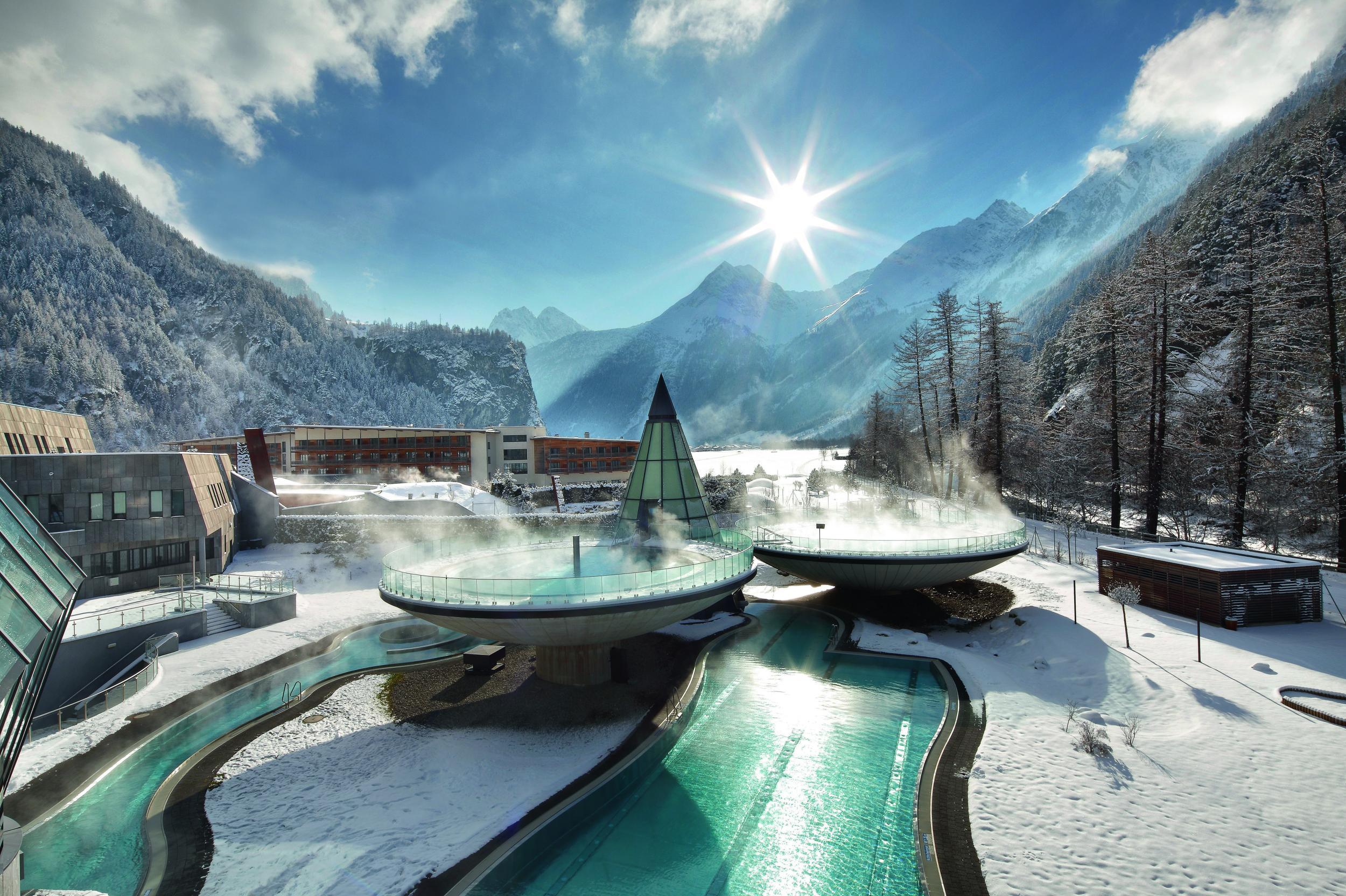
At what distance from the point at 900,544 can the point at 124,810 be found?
72.6 ft

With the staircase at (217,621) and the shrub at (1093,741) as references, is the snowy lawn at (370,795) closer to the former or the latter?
the shrub at (1093,741)

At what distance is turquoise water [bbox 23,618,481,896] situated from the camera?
8.92 meters

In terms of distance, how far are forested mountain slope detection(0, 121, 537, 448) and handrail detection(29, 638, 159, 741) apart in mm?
121365

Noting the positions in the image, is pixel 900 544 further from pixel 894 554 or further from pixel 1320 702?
pixel 1320 702

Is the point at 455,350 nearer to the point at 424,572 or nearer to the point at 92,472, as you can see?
the point at 92,472

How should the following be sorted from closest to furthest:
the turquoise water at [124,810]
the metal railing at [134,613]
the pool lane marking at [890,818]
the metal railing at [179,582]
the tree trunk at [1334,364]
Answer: the pool lane marking at [890,818] → the turquoise water at [124,810] → the metal railing at [134,613] → the tree trunk at [1334,364] → the metal railing at [179,582]

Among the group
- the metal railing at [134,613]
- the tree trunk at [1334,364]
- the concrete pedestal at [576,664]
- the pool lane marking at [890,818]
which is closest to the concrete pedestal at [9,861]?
the concrete pedestal at [576,664]

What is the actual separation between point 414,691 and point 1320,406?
35.0 m

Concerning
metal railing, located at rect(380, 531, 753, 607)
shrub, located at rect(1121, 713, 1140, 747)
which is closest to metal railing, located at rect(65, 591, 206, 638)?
metal railing, located at rect(380, 531, 753, 607)

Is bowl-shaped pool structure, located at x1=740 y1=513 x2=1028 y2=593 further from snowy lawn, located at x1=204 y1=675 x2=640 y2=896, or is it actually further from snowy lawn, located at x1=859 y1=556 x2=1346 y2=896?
snowy lawn, located at x1=204 y1=675 x2=640 y2=896

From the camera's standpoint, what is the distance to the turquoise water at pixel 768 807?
8586mm

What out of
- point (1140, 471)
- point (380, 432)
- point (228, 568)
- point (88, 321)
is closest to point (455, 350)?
point (88, 321)

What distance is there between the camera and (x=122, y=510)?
23.8m

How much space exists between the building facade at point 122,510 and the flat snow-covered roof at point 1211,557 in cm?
3711
